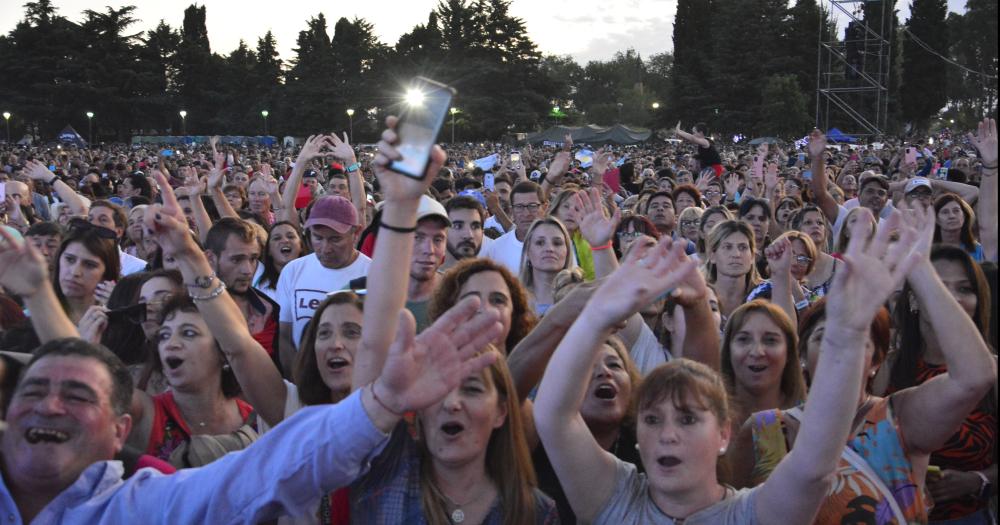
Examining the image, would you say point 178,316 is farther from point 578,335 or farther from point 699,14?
point 699,14

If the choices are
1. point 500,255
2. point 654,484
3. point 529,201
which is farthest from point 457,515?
point 529,201

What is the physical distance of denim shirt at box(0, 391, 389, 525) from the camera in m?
2.11

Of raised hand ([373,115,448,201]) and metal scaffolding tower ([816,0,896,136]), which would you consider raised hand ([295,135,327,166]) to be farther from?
metal scaffolding tower ([816,0,896,136])

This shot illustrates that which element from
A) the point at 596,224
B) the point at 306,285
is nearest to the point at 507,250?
the point at 306,285

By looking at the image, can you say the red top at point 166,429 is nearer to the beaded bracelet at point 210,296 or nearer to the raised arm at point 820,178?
the beaded bracelet at point 210,296

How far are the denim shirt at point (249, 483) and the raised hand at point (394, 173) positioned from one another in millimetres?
659

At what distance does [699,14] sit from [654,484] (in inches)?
2609

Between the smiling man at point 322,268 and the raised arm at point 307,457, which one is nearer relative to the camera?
the raised arm at point 307,457

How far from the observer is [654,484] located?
8.33 ft

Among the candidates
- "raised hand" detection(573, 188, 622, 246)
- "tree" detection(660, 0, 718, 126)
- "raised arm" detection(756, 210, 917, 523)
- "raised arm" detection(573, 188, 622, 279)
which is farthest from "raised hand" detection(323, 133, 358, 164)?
"tree" detection(660, 0, 718, 126)

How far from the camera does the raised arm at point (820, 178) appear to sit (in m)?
8.18

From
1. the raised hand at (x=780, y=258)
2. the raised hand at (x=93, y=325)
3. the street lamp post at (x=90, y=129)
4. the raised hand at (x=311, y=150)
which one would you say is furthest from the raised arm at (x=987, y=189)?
the street lamp post at (x=90, y=129)

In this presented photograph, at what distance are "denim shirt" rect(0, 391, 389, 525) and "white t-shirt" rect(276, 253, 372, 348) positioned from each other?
2.73 meters

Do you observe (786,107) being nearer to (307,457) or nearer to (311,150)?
(311,150)
